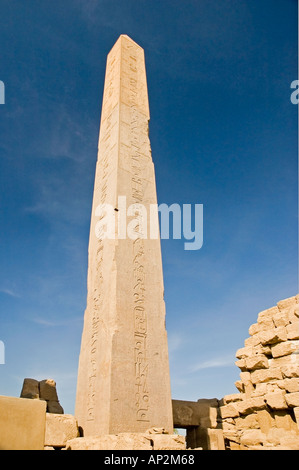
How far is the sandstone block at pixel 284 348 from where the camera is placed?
19.7 feet

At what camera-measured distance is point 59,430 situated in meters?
4.02

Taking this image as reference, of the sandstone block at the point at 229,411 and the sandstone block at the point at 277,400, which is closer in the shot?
the sandstone block at the point at 277,400

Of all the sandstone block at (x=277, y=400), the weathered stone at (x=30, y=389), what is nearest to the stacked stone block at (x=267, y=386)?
the sandstone block at (x=277, y=400)

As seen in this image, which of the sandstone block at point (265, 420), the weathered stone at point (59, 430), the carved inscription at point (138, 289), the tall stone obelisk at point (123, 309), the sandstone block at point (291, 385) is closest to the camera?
the weathered stone at point (59, 430)

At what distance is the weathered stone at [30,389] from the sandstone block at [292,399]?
441 centimetres

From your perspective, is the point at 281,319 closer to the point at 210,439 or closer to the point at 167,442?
the point at 210,439

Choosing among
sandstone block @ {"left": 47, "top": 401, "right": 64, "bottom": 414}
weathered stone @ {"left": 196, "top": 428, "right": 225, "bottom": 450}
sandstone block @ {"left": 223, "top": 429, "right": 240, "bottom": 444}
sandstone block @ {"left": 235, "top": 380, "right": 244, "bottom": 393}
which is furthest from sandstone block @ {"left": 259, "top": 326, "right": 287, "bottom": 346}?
sandstone block @ {"left": 47, "top": 401, "right": 64, "bottom": 414}

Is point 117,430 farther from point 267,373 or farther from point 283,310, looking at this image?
point 283,310


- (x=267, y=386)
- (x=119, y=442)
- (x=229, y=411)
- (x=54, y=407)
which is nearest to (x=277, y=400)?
(x=267, y=386)

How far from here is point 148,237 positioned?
5.57 m

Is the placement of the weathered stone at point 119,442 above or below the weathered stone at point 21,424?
below

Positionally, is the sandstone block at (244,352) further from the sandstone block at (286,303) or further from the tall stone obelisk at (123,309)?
the tall stone obelisk at (123,309)

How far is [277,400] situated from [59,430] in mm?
3385

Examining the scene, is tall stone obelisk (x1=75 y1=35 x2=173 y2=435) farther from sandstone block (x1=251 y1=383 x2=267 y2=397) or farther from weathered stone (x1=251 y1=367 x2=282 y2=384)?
weathered stone (x1=251 y1=367 x2=282 y2=384)
